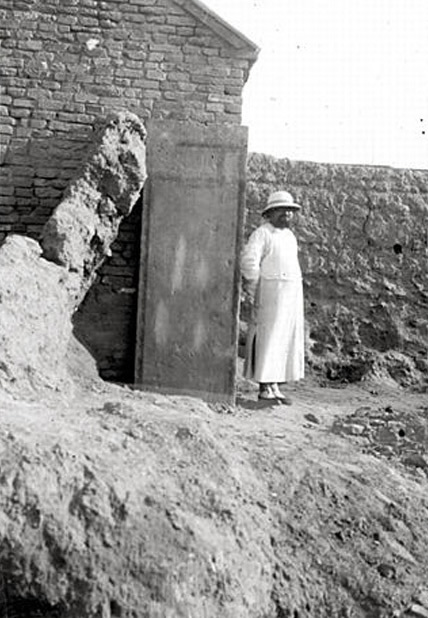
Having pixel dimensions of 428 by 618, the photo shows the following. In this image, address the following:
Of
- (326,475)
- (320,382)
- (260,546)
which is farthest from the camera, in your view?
(320,382)

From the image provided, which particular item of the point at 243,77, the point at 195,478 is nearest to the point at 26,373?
the point at 195,478

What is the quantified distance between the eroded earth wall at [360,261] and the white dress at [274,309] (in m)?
2.65

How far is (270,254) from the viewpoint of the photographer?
8.95 m

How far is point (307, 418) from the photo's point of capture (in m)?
8.09

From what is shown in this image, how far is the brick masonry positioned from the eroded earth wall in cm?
340

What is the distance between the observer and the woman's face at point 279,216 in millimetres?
8992

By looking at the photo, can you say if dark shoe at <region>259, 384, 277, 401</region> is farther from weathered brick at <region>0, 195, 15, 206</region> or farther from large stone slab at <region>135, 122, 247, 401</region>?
weathered brick at <region>0, 195, 15, 206</region>

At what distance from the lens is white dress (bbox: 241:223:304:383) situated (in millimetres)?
8953

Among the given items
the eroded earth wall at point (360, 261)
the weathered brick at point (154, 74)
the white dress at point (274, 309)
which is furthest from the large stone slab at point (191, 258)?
the eroded earth wall at point (360, 261)

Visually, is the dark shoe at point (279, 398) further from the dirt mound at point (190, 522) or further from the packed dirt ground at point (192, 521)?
the dirt mound at point (190, 522)

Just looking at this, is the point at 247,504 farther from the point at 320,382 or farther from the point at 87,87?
the point at 320,382

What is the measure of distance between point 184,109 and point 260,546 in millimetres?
4614

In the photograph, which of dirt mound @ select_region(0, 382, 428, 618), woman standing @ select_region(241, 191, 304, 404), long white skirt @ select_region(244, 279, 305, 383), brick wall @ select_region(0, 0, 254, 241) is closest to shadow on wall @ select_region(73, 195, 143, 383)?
brick wall @ select_region(0, 0, 254, 241)

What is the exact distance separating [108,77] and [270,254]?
2037 millimetres
